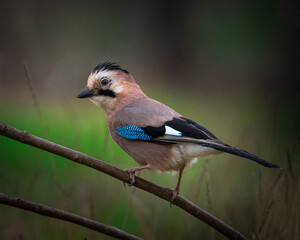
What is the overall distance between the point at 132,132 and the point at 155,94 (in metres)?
2.08

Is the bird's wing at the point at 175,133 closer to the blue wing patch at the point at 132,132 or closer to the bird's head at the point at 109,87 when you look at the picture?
the blue wing patch at the point at 132,132

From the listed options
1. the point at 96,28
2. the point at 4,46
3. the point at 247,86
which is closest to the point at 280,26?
the point at 247,86

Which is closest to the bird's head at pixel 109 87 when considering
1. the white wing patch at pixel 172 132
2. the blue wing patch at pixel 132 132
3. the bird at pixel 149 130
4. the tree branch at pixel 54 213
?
the bird at pixel 149 130

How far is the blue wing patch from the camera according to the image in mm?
2086

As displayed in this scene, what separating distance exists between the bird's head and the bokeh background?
44cm

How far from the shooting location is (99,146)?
11.6 ft

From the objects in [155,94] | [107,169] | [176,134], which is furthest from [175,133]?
[155,94]

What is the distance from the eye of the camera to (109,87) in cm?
234

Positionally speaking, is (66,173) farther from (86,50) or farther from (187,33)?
(187,33)

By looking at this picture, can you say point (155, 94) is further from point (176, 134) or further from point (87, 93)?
point (176, 134)

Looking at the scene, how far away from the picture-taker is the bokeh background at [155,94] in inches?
106

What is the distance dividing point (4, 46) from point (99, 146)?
1356 mm

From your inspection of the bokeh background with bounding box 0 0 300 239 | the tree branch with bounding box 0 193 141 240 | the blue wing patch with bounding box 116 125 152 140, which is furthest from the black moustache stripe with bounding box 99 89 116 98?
the tree branch with bounding box 0 193 141 240

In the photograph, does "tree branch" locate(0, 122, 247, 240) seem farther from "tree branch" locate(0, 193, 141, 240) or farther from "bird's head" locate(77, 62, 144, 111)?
"bird's head" locate(77, 62, 144, 111)
